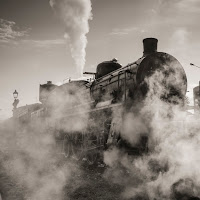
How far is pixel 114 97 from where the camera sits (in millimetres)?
7211

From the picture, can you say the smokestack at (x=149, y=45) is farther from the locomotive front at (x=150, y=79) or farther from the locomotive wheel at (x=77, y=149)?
the locomotive wheel at (x=77, y=149)

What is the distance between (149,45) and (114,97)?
1937mm

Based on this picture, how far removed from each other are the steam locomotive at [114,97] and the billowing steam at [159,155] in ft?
0.46

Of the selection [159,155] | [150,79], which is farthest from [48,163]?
[150,79]

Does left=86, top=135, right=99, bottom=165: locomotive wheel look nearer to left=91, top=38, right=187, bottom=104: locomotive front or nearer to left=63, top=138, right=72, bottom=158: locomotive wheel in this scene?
left=91, top=38, right=187, bottom=104: locomotive front

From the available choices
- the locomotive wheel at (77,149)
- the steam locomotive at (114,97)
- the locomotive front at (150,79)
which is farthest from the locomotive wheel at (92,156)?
the locomotive front at (150,79)

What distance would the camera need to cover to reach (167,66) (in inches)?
279

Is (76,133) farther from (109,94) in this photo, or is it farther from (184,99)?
(184,99)

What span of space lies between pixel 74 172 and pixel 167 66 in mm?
3992

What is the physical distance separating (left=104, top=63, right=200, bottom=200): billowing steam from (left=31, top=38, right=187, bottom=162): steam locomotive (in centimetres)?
14

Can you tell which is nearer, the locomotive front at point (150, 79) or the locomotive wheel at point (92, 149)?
the locomotive front at point (150, 79)

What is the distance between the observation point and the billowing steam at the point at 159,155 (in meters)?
4.17

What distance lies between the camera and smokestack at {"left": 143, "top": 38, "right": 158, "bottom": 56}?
7.36m

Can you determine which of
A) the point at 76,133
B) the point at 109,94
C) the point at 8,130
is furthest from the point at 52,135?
the point at 8,130
